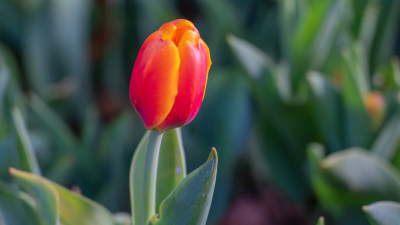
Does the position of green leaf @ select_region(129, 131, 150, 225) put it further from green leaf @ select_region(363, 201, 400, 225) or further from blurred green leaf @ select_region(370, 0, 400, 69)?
blurred green leaf @ select_region(370, 0, 400, 69)

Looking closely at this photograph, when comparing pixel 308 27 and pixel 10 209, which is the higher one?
pixel 308 27

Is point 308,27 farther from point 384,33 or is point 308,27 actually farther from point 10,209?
point 10,209

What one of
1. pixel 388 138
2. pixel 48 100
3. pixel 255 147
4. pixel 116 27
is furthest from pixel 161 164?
pixel 116 27

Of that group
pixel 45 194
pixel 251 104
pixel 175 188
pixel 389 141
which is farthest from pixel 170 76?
pixel 251 104

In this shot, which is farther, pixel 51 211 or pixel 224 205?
pixel 224 205

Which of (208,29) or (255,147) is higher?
(208,29)

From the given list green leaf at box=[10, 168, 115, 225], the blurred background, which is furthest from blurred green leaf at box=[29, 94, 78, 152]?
green leaf at box=[10, 168, 115, 225]

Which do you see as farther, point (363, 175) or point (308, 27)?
point (308, 27)

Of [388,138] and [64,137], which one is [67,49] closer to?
[64,137]
